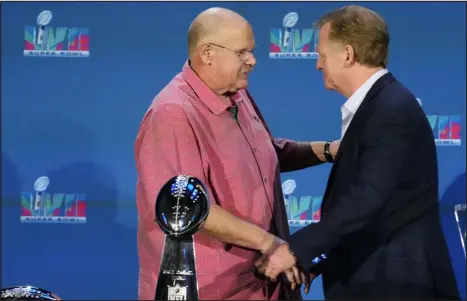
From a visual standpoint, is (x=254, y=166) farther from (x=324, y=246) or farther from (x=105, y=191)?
(x=105, y=191)

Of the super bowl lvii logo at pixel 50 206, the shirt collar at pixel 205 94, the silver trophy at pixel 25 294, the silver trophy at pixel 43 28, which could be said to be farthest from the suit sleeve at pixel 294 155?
the silver trophy at pixel 43 28

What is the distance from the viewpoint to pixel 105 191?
166 inches

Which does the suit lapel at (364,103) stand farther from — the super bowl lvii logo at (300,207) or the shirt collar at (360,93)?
the super bowl lvii logo at (300,207)

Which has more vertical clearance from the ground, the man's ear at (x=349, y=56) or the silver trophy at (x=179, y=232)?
the man's ear at (x=349, y=56)

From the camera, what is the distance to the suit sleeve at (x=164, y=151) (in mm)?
2189

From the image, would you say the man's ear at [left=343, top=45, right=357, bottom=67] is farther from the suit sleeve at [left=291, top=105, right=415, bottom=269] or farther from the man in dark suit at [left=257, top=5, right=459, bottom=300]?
the suit sleeve at [left=291, top=105, right=415, bottom=269]

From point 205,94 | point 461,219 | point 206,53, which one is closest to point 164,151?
point 205,94

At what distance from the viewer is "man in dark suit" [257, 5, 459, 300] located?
6.78ft

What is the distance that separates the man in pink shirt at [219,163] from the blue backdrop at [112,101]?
160cm

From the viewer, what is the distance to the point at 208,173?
2.32m

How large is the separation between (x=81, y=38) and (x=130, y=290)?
134 centimetres

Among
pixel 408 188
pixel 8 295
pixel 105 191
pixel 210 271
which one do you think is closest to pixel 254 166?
pixel 210 271

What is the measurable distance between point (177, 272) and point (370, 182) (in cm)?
87

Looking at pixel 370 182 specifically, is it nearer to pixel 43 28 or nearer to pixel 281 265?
pixel 281 265
